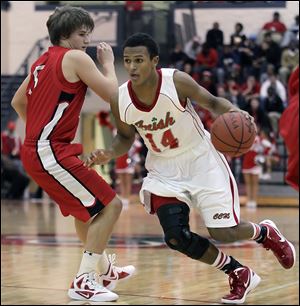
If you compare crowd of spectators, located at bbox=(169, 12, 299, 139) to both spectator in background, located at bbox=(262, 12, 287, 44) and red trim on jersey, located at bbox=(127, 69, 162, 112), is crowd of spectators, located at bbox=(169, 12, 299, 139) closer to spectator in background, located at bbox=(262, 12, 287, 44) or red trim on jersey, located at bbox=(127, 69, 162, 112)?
spectator in background, located at bbox=(262, 12, 287, 44)

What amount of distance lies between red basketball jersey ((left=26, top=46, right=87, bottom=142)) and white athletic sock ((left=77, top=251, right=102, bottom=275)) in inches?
31.6

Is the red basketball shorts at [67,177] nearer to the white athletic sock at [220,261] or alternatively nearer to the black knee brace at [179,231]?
the black knee brace at [179,231]

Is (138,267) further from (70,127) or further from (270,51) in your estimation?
(70,127)

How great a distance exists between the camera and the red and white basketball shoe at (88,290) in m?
5.86

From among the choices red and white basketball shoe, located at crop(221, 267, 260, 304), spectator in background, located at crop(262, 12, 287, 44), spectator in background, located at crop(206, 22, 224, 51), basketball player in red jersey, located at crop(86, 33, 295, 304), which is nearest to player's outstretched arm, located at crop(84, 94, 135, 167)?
basketball player in red jersey, located at crop(86, 33, 295, 304)

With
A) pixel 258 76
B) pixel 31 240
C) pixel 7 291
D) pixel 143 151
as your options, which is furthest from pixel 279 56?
pixel 143 151

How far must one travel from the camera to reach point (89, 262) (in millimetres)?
5949

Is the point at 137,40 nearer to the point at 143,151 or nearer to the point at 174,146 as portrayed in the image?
the point at 174,146

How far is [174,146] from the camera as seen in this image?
5.75 m

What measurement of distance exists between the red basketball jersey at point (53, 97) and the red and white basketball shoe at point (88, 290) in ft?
2.97

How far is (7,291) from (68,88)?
592 cm

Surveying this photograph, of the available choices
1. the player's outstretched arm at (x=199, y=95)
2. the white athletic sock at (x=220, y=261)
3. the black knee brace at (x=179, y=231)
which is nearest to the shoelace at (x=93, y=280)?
the black knee brace at (x=179, y=231)

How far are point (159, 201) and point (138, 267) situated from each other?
6.48 meters

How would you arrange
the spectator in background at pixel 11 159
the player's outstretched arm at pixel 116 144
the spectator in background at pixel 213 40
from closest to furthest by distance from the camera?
1. the player's outstretched arm at pixel 116 144
2. the spectator in background at pixel 213 40
3. the spectator in background at pixel 11 159
